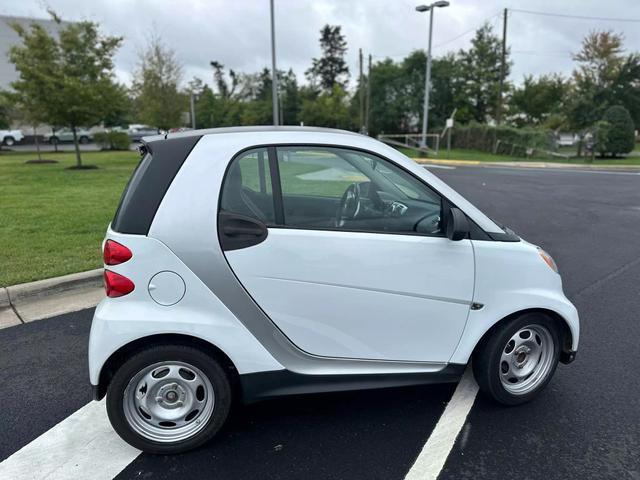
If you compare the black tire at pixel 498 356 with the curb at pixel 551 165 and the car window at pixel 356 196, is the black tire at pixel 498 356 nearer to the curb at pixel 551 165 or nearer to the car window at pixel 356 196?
the car window at pixel 356 196

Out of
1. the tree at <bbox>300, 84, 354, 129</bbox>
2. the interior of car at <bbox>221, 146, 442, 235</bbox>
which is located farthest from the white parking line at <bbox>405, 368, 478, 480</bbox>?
the tree at <bbox>300, 84, 354, 129</bbox>

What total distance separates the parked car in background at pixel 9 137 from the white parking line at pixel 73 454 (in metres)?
39.4

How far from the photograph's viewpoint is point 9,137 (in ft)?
115

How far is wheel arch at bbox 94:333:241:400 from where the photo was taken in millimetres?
2398

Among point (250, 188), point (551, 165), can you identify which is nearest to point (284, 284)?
point (250, 188)

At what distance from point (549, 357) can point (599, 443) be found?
552 millimetres

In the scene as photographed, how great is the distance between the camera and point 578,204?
1088 cm

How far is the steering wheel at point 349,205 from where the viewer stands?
105 inches

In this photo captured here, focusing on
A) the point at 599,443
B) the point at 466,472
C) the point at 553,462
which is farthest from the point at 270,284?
the point at 599,443

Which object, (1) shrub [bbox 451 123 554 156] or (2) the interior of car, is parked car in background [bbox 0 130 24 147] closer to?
(1) shrub [bbox 451 123 554 156]

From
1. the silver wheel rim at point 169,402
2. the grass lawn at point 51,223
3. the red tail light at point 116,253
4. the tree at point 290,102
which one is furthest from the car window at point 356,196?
the tree at point 290,102

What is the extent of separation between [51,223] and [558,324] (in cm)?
729

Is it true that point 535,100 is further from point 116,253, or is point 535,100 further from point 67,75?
point 116,253

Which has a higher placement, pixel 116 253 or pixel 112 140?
pixel 112 140
